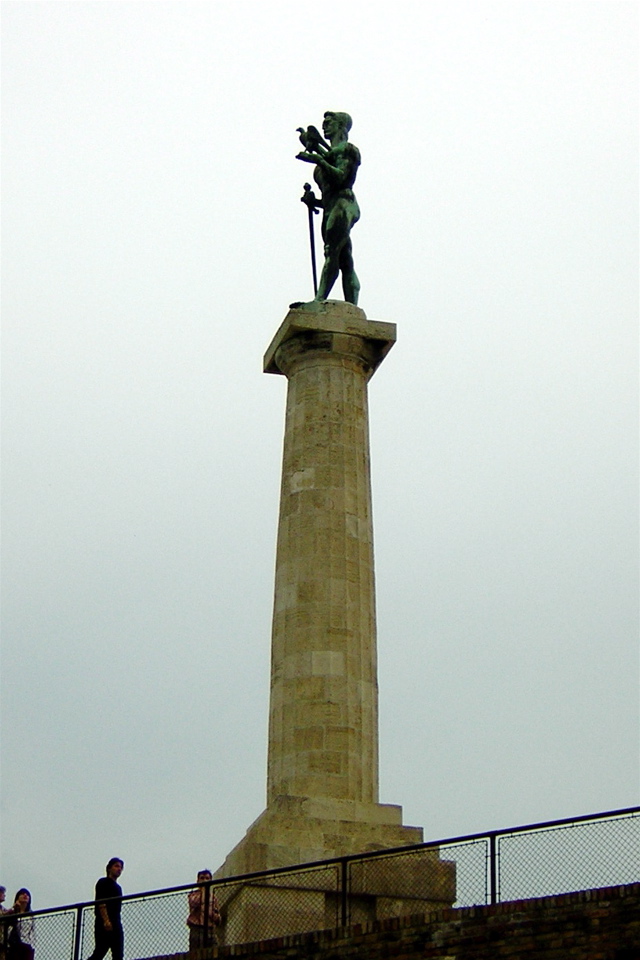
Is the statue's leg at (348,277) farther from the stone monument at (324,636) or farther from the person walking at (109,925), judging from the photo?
the person walking at (109,925)

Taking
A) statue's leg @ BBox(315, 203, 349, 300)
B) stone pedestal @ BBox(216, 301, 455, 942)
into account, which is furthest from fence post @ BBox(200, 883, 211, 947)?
statue's leg @ BBox(315, 203, 349, 300)

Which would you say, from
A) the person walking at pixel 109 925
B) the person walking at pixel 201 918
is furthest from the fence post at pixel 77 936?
the person walking at pixel 201 918

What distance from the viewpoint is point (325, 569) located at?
3275cm

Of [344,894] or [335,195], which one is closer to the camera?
[344,894]

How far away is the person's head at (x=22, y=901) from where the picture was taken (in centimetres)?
2706

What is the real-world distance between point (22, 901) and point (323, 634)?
24.5 ft

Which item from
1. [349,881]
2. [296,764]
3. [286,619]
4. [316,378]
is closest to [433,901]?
[349,881]

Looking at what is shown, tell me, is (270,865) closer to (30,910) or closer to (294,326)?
(30,910)

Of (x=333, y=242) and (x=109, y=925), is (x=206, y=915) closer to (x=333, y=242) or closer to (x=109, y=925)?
(x=109, y=925)

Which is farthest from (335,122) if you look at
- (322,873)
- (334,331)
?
(322,873)

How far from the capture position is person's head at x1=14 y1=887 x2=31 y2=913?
88.8 ft

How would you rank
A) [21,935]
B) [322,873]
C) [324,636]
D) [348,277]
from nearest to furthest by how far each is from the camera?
[21,935], [322,873], [324,636], [348,277]

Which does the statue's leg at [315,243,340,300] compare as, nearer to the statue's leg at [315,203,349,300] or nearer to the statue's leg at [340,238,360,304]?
the statue's leg at [315,203,349,300]

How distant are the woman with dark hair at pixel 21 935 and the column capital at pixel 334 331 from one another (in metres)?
11.9
